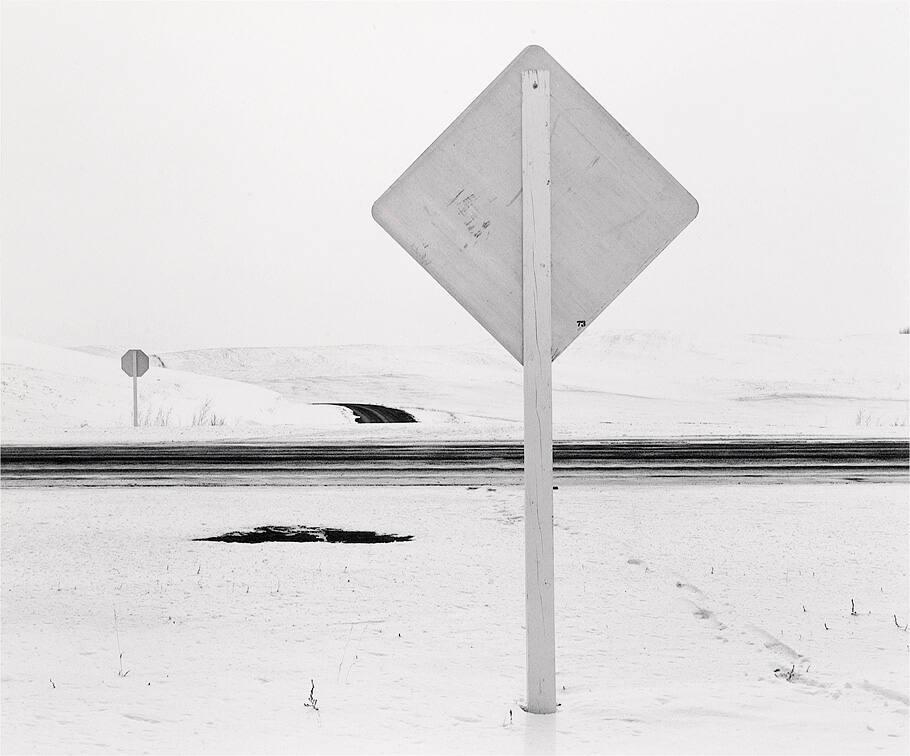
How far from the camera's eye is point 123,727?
338 centimetres

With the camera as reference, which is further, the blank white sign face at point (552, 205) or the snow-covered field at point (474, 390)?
the snow-covered field at point (474, 390)

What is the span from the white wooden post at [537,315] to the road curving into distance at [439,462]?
7087 mm

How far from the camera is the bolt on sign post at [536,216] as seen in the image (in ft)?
10.6

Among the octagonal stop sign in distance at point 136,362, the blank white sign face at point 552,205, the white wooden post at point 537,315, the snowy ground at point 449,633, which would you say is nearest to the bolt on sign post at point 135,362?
the octagonal stop sign in distance at point 136,362

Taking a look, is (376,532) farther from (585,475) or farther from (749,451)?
(749,451)

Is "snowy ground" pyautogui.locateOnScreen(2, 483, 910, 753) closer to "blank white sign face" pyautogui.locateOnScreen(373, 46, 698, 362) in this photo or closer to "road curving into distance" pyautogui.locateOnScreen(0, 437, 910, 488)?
"blank white sign face" pyautogui.locateOnScreen(373, 46, 698, 362)

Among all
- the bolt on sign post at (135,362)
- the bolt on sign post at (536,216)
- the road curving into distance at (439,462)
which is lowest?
the road curving into distance at (439,462)

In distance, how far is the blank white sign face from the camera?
3242 mm

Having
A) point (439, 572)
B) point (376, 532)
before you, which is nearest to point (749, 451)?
point (376, 532)

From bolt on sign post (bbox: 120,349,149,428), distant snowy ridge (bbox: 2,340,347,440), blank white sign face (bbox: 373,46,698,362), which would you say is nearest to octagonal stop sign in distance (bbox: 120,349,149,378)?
bolt on sign post (bbox: 120,349,149,428)

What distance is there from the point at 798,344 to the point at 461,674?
8273 cm

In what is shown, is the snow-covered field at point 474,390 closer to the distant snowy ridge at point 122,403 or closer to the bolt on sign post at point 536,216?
the distant snowy ridge at point 122,403

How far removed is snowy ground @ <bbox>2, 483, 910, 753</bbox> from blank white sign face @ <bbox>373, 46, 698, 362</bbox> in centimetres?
151

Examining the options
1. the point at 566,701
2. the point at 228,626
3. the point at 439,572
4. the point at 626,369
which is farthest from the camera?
the point at 626,369
